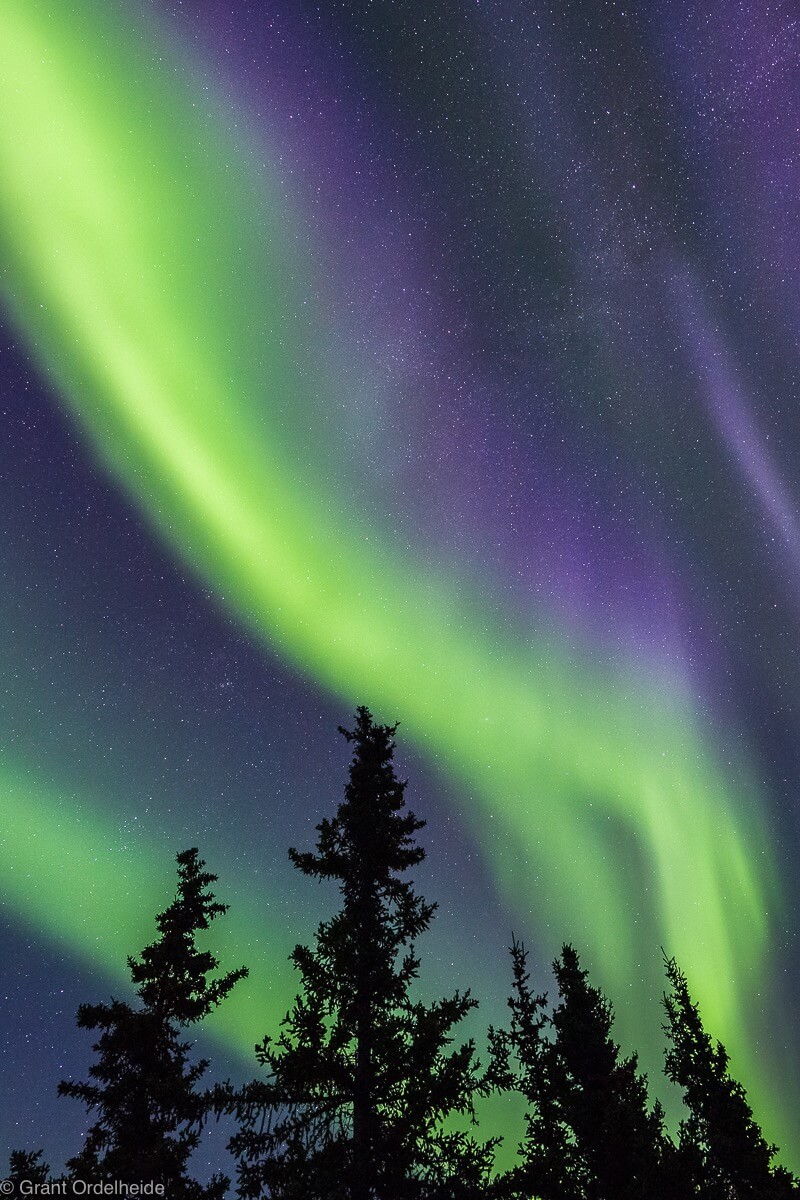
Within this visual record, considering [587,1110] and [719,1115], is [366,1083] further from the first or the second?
[719,1115]

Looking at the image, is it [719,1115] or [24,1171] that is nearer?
[24,1171]

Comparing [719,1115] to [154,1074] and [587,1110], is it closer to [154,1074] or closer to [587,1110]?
[587,1110]

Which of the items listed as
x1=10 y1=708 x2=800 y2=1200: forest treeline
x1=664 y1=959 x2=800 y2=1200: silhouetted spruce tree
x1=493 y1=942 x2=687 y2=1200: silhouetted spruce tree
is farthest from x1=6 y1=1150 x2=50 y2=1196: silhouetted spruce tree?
x1=664 y1=959 x2=800 y2=1200: silhouetted spruce tree

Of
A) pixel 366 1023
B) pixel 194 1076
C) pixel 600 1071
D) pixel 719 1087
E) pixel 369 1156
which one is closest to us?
pixel 369 1156

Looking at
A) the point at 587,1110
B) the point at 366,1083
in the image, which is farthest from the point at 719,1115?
the point at 366,1083

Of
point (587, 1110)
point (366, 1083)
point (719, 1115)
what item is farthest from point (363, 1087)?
point (719, 1115)

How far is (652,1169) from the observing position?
12.5 meters

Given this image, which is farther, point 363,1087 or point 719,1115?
point 719,1115

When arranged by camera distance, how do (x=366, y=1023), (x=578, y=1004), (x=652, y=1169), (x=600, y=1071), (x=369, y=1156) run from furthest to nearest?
(x=578, y=1004)
(x=600, y=1071)
(x=652, y=1169)
(x=366, y=1023)
(x=369, y=1156)

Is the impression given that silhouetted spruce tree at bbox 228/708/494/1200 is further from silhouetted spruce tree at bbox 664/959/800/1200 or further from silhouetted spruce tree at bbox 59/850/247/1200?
silhouetted spruce tree at bbox 664/959/800/1200

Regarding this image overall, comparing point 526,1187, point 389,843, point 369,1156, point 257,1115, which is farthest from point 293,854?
point 526,1187

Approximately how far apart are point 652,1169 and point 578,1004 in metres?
4.35

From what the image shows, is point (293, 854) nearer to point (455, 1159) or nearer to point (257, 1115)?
point (257, 1115)

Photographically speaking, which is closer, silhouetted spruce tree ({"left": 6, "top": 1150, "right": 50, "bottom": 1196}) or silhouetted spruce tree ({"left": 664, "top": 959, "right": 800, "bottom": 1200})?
silhouetted spruce tree ({"left": 6, "top": 1150, "right": 50, "bottom": 1196})
